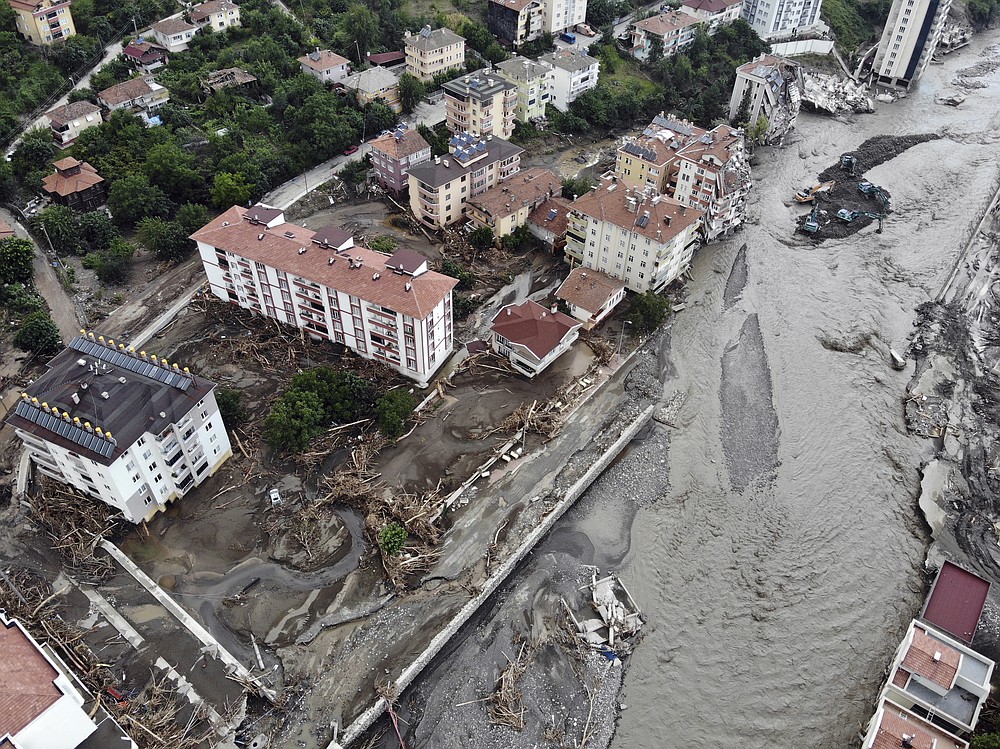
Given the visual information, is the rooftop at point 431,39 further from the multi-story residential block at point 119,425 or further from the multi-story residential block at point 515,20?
the multi-story residential block at point 119,425

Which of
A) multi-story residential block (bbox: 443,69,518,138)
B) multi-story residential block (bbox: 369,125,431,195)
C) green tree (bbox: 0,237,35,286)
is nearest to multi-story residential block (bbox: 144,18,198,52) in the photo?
multi-story residential block (bbox: 369,125,431,195)

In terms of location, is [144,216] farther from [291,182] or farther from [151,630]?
[151,630]

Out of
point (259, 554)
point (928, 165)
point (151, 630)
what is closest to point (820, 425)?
point (259, 554)

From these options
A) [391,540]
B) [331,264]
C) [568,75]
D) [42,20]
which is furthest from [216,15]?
[391,540]

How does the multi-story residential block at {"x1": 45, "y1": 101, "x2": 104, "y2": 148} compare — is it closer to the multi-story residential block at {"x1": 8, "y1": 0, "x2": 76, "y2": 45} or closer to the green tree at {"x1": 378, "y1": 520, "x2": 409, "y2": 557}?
the multi-story residential block at {"x1": 8, "y1": 0, "x2": 76, "y2": 45}

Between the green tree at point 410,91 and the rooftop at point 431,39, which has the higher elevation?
the rooftop at point 431,39

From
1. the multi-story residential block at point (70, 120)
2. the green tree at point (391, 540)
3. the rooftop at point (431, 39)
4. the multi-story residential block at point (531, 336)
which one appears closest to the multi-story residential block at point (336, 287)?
the multi-story residential block at point (531, 336)

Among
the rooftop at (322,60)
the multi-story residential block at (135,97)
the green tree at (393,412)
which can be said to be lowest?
the green tree at (393,412)
